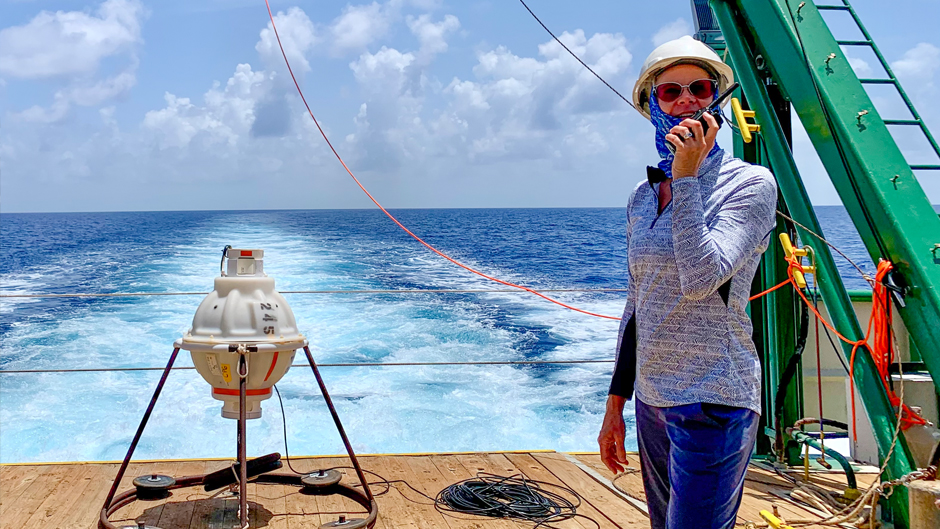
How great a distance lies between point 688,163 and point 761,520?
186 cm

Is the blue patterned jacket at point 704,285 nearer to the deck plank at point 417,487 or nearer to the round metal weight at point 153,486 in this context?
the deck plank at point 417,487

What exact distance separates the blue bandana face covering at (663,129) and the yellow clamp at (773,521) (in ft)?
5.10

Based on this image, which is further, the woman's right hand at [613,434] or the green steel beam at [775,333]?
the green steel beam at [775,333]

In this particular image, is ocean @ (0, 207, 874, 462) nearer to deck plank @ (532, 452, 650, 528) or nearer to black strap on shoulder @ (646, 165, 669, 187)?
deck plank @ (532, 452, 650, 528)

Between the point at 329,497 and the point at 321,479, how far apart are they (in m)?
0.08

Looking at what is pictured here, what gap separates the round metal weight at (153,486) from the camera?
107 inches

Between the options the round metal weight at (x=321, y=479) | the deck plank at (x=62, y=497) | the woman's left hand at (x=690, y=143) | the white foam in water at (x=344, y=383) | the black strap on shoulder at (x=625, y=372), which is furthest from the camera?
the white foam in water at (x=344, y=383)

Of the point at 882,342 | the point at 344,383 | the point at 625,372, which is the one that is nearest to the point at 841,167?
the point at 882,342

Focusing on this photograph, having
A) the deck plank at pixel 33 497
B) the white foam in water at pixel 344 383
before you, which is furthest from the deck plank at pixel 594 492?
the white foam in water at pixel 344 383

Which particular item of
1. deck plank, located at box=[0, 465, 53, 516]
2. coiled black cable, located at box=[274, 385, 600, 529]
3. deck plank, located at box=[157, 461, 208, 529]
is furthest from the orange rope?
deck plank, located at box=[0, 465, 53, 516]

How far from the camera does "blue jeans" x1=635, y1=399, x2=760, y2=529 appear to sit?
113 centimetres

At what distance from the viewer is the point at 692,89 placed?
124 cm

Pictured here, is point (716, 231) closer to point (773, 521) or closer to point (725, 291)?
point (725, 291)

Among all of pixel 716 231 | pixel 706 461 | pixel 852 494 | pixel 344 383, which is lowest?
pixel 344 383
